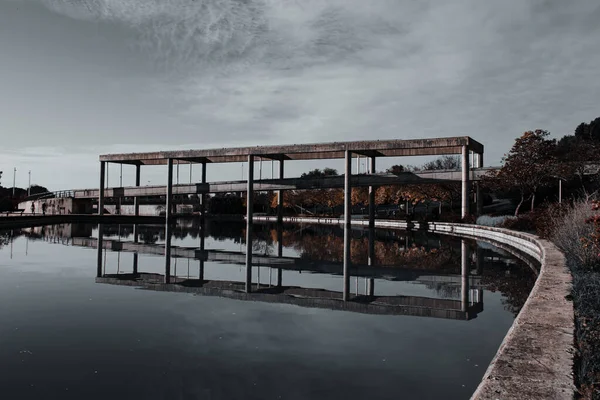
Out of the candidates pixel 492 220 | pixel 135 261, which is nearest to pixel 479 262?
pixel 135 261

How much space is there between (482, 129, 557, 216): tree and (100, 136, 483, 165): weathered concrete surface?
A: 14.4 ft

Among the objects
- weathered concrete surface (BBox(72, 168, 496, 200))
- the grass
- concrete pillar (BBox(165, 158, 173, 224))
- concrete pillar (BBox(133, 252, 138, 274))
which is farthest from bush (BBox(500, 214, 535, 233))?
concrete pillar (BBox(165, 158, 173, 224))

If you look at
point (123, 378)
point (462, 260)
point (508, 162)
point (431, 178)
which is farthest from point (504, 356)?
→ point (431, 178)

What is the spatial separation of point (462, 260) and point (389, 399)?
15.2 m

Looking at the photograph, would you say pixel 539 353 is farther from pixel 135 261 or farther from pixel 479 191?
pixel 479 191

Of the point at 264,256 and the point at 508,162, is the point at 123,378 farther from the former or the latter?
the point at 508,162

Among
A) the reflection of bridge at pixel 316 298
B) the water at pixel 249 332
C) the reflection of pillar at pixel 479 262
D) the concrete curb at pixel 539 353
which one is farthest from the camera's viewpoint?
the reflection of pillar at pixel 479 262

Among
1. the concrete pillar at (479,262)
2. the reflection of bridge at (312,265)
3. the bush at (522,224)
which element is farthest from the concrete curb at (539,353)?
the bush at (522,224)

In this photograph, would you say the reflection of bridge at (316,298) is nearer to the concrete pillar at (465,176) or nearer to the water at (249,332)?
the water at (249,332)

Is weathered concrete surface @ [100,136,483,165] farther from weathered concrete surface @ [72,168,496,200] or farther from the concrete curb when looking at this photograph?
the concrete curb

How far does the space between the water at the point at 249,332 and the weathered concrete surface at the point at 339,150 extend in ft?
92.1

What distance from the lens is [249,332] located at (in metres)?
7.93

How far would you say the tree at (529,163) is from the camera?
38156 millimetres

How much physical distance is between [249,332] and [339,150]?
38314 millimetres
